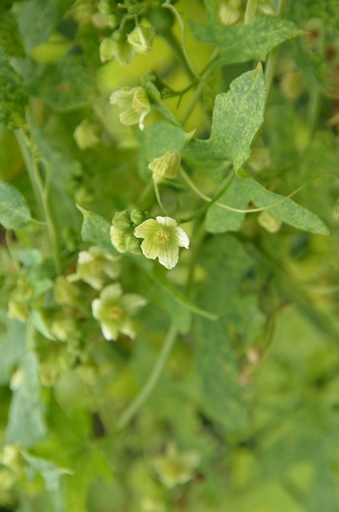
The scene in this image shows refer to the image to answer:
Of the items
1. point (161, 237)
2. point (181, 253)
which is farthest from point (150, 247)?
point (181, 253)

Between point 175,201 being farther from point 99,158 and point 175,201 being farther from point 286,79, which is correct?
point 286,79

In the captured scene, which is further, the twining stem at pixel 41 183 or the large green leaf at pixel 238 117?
the twining stem at pixel 41 183

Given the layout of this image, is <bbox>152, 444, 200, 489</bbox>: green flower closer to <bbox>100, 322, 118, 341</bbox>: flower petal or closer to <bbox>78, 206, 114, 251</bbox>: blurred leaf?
<bbox>100, 322, 118, 341</bbox>: flower petal

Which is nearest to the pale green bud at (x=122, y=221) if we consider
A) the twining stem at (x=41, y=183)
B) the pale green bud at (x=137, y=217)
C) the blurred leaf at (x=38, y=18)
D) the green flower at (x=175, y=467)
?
the pale green bud at (x=137, y=217)

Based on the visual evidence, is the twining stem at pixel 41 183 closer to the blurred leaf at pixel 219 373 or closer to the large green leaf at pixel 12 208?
the large green leaf at pixel 12 208

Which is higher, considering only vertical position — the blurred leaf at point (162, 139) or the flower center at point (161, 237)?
the blurred leaf at point (162, 139)

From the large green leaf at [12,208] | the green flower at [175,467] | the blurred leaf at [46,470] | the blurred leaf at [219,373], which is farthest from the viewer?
the green flower at [175,467]

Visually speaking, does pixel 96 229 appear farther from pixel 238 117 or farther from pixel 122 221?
pixel 238 117

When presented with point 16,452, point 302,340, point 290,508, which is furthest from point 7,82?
point 290,508
